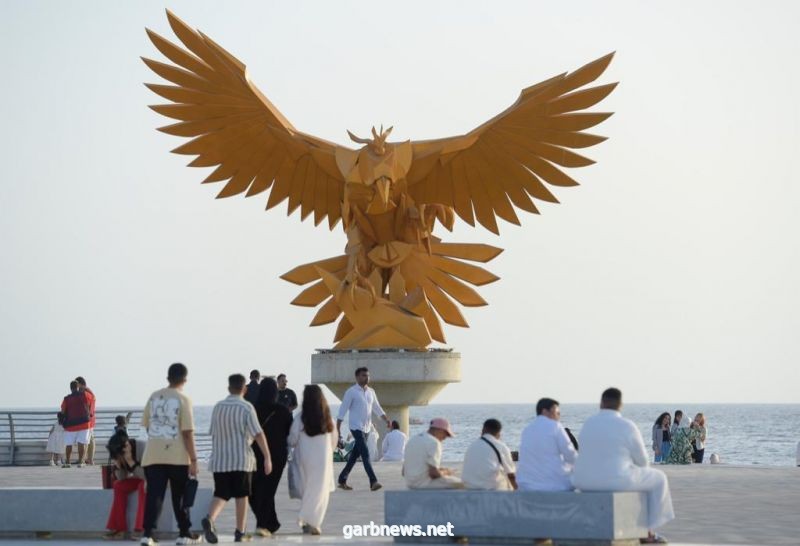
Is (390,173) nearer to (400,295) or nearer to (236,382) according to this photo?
(400,295)

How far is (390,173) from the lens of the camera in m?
24.5

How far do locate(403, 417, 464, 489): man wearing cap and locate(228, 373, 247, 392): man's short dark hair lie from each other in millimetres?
1590

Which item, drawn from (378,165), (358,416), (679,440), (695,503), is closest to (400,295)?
(378,165)

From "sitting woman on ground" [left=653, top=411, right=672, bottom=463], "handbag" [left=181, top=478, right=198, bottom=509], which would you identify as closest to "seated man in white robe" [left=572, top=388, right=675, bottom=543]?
"handbag" [left=181, top=478, right=198, bottom=509]

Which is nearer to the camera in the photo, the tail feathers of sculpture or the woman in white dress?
the woman in white dress

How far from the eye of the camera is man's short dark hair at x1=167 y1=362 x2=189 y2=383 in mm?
12516

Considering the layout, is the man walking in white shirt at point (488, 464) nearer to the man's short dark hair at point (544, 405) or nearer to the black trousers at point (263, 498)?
the man's short dark hair at point (544, 405)

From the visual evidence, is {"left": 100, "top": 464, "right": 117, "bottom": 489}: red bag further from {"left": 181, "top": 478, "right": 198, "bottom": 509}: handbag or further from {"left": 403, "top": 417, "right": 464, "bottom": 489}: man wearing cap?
{"left": 403, "top": 417, "right": 464, "bottom": 489}: man wearing cap

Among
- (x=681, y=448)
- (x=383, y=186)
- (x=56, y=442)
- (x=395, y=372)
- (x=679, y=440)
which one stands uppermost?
(x=383, y=186)

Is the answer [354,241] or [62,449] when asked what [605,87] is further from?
[62,449]

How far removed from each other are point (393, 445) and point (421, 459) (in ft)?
37.0

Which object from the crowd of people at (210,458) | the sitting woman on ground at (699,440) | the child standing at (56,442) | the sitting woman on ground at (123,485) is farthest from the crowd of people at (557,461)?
the sitting woman on ground at (699,440)

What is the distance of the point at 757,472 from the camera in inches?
853

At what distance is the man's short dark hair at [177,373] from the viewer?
493 inches
